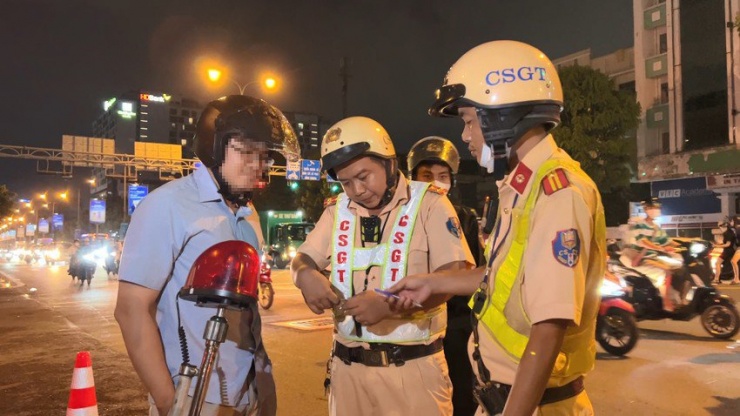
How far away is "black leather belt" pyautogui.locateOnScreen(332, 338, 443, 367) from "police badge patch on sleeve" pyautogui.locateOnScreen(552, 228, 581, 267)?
4.02 ft

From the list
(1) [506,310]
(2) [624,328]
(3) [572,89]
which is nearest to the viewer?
(1) [506,310]

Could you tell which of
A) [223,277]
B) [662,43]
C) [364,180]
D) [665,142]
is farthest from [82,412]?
[662,43]

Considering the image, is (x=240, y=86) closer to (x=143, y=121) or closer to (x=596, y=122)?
(x=596, y=122)

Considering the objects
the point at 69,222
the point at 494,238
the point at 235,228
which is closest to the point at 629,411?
the point at 494,238

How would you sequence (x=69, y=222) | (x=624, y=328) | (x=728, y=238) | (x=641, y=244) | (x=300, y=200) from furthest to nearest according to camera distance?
(x=69, y=222), (x=300, y=200), (x=728, y=238), (x=641, y=244), (x=624, y=328)

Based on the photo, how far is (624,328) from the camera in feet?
24.1

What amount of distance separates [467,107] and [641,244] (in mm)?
8221

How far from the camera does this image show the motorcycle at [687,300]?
8.34 m

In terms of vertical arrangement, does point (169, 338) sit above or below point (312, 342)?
above

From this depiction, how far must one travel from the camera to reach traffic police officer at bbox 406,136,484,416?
3.22 meters

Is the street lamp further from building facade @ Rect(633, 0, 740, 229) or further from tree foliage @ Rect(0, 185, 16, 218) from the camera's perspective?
tree foliage @ Rect(0, 185, 16, 218)

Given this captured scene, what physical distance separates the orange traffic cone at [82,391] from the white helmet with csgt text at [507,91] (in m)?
2.80

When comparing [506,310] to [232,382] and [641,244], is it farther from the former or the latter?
[641,244]

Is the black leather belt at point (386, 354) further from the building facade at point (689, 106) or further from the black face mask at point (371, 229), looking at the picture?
the building facade at point (689, 106)
